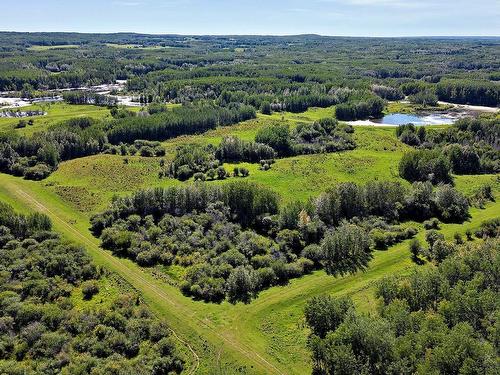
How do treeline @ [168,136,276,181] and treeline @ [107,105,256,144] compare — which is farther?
treeline @ [107,105,256,144]

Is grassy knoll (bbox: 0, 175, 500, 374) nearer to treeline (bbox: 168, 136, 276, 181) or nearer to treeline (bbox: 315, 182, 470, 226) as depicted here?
treeline (bbox: 315, 182, 470, 226)

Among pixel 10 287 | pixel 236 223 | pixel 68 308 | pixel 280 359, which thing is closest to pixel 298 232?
pixel 236 223

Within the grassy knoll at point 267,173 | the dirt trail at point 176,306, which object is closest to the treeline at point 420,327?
the dirt trail at point 176,306

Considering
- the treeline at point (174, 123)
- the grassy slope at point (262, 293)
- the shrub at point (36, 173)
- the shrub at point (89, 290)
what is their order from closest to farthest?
the grassy slope at point (262, 293) < the shrub at point (89, 290) < the shrub at point (36, 173) < the treeline at point (174, 123)

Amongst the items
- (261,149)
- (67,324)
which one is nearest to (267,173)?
(261,149)

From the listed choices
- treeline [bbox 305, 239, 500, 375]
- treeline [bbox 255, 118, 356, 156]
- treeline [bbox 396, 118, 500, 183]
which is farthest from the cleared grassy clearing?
treeline [bbox 305, 239, 500, 375]

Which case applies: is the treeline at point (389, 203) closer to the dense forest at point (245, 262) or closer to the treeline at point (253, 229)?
the treeline at point (253, 229)

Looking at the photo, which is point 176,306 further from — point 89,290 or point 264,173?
point 264,173
